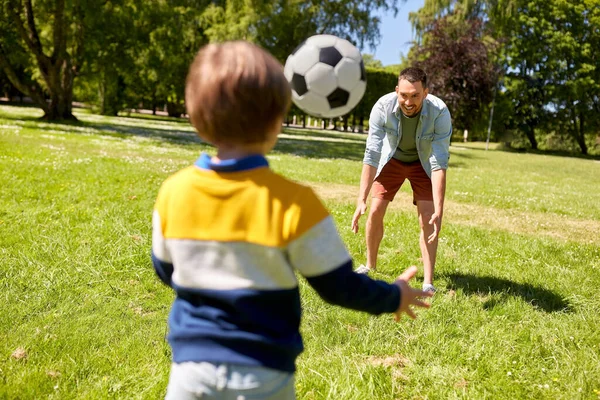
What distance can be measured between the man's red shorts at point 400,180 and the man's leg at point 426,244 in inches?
3.4

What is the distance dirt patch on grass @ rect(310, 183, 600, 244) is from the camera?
7996 mm

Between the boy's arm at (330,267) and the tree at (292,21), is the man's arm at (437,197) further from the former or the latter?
the tree at (292,21)

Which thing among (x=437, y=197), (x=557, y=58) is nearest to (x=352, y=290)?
(x=437, y=197)

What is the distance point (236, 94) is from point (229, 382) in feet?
2.95

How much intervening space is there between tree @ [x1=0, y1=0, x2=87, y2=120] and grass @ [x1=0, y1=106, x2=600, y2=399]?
19.2 meters

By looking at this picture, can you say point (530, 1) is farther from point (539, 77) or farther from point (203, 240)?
point (203, 240)

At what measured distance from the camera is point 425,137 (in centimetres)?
476

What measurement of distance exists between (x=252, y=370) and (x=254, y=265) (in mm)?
341

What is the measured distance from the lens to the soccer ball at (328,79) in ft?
18.0

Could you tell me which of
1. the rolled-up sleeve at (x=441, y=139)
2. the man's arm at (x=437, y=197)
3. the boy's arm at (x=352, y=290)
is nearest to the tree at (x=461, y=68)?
the rolled-up sleeve at (x=441, y=139)

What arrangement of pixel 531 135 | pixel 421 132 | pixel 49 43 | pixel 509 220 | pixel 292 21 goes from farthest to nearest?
pixel 531 135 < pixel 292 21 < pixel 49 43 < pixel 509 220 < pixel 421 132

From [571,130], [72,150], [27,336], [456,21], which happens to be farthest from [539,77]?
[27,336]

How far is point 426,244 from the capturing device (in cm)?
493

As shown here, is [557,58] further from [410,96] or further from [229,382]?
[229,382]
